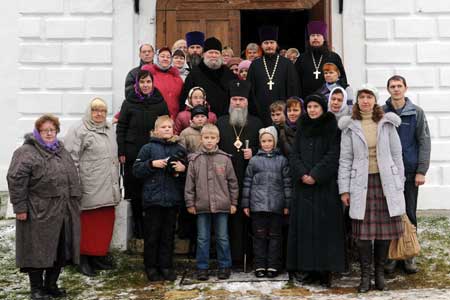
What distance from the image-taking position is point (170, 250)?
628 cm

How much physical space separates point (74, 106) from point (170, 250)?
3360mm

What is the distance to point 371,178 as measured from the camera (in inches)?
228

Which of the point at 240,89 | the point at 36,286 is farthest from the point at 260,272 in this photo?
the point at 36,286

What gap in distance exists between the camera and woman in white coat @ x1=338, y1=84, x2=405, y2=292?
5.73m

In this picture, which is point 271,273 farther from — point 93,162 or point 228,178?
point 93,162

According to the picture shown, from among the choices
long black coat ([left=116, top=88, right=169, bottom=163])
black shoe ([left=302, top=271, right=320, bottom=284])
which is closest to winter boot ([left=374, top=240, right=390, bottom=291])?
black shoe ([left=302, top=271, right=320, bottom=284])

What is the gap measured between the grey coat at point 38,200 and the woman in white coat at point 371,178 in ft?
8.11

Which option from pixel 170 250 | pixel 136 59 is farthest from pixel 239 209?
pixel 136 59

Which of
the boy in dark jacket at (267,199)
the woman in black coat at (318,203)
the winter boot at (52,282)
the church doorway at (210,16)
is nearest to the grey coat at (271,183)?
the boy in dark jacket at (267,199)

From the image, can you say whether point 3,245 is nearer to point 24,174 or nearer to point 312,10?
point 24,174

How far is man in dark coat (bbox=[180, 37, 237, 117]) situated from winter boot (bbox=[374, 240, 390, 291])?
2.27 m

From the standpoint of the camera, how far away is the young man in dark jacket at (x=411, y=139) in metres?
6.22

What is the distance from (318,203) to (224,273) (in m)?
1.15

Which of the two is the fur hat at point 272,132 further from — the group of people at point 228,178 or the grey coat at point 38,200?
the grey coat at point 38,200
